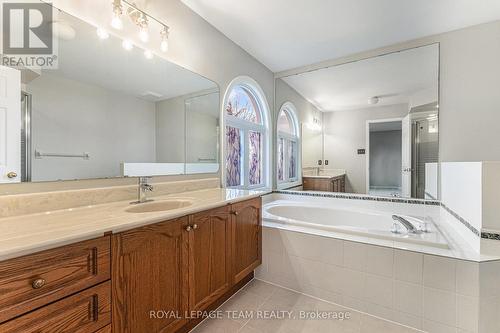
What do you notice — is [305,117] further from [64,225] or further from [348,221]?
[64,225]

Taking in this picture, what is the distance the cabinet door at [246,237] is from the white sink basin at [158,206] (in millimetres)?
376

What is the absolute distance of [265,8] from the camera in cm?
197

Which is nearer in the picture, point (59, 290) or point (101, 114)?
point (59, 290)

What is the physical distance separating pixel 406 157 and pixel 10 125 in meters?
3.38

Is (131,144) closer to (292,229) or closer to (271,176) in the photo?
(292,229)

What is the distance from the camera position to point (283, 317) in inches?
63.3

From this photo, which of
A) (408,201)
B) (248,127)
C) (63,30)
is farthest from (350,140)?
(63,30)

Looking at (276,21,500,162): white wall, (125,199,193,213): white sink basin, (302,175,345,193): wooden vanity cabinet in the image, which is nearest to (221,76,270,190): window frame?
(302,175,345,193): wooden vanity cabinet

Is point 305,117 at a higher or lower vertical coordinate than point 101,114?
higher

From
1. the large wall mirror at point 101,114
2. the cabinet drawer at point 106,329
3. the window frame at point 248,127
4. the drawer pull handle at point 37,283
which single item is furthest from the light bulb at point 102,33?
the cabinet drawer at point 106,329

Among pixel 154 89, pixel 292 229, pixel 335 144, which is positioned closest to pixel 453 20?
pixel 335 144

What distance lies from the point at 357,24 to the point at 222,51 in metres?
1.37

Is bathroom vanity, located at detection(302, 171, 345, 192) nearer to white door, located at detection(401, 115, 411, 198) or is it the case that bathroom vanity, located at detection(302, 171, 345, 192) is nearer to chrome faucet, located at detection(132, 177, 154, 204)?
white door, located at detection(401, 115, 411, 198)

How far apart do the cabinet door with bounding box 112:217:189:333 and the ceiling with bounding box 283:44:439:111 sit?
2756 mm
